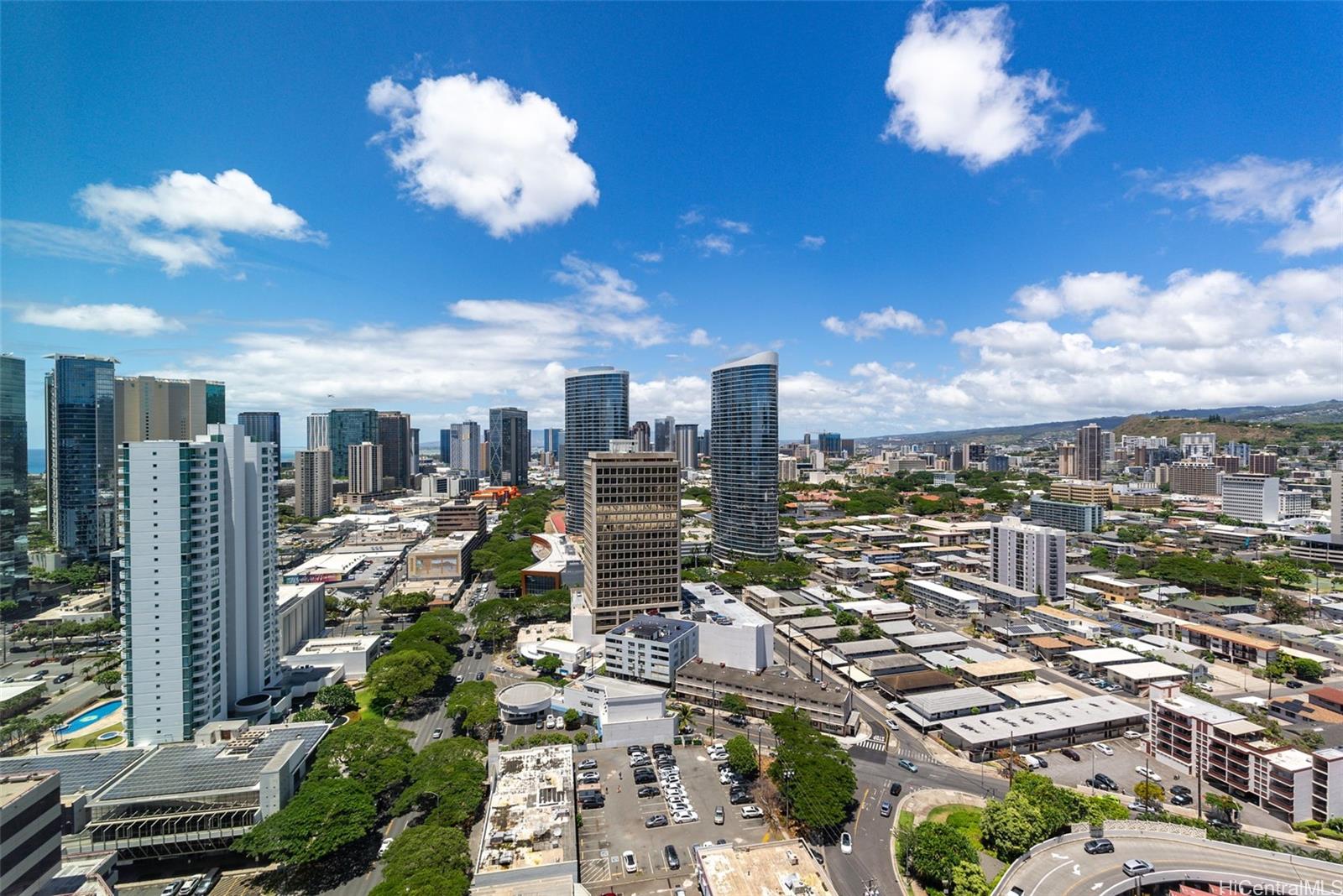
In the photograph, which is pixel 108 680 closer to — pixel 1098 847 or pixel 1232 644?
pixel 1098 847

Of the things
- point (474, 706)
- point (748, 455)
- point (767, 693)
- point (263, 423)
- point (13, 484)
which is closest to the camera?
point (474, 706)

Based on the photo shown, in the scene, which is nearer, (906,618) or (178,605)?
(178,605)

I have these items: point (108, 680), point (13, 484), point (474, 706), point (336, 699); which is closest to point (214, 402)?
point (13, 484)

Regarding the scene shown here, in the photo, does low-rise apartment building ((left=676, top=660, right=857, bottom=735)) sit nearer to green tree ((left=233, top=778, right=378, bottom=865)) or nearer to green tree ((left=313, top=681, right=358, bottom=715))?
green tree ((left=233, top=778, right=378, bottom=865))

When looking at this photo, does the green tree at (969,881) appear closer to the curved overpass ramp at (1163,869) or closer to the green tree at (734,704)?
the curved overpass ramp at (1163,869)

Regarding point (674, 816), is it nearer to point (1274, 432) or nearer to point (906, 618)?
point (906, 618)

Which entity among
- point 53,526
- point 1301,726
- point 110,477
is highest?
point 110,477

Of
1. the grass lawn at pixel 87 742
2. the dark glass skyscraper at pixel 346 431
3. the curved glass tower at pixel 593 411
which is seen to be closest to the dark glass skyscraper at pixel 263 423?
the dark glass skyscraper at pixel 346 431

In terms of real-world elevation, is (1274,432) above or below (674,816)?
above

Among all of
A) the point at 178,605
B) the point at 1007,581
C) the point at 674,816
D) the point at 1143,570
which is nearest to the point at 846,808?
the point at 674,816
